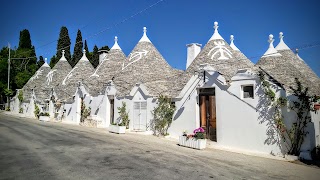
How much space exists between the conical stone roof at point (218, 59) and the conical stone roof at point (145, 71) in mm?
2988

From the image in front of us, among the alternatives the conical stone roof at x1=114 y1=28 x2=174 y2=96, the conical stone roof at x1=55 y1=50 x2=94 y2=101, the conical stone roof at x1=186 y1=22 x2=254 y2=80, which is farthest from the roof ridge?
the conical stone roof at x1=55 y1=50 x2=94 y2=101

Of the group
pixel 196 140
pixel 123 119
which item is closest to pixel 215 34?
pixel 123 119

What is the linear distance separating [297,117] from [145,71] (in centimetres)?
1284

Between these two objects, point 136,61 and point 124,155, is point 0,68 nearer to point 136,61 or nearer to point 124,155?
point 136,61

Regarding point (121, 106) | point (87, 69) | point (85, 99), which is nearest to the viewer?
point (121, 106)

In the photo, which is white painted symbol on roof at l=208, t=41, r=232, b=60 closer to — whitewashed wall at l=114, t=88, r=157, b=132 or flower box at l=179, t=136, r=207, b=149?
whitewashed wall at l=114, t=88, r=157, b=132

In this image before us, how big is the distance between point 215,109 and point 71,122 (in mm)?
16685

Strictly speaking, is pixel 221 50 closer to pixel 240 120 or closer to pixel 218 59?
pixel 218 59

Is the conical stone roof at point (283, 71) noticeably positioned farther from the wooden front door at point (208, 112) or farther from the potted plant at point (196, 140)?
the potted plant at point (196, 140)

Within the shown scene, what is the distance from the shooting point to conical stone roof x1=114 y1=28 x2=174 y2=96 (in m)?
19.2

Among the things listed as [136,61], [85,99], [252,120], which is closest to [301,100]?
[252,120]

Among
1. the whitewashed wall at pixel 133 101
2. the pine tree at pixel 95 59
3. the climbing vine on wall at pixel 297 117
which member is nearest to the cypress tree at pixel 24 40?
the pine tree at pixel 95 59

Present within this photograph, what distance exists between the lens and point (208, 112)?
1437 cm

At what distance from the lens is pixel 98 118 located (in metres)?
21.6
